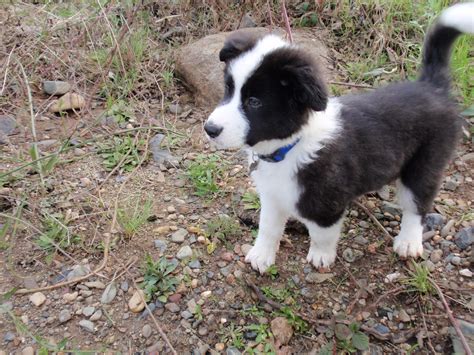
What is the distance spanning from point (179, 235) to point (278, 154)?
89 cm

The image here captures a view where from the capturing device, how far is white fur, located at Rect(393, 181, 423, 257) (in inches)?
100.0

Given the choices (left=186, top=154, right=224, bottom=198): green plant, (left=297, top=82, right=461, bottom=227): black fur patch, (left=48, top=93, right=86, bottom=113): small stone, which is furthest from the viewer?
(left=48, top=93, right=86, bottom=113): small stone

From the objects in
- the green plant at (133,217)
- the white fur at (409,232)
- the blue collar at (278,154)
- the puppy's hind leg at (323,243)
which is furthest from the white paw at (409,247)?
the green plant at (133,217)

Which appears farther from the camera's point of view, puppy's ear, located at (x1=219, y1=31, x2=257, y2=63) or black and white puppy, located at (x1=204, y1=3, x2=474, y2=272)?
puppy's ear, located at (x1=219, y1=31, x2=257, y2=63)

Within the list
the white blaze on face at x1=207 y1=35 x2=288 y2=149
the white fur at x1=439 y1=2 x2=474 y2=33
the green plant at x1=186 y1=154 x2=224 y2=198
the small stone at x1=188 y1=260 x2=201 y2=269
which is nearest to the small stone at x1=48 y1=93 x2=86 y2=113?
the green plant at x1=186 y1=154 x2=224 y2=198

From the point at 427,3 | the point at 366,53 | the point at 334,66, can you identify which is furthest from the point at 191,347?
the point at 427,3

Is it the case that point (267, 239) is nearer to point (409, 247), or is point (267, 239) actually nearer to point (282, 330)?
point (282, 330)

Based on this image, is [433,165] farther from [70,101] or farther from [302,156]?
[70,101]

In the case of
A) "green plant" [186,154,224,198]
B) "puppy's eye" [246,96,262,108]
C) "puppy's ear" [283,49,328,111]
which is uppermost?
"puppy's ear" [283,49,328,111]

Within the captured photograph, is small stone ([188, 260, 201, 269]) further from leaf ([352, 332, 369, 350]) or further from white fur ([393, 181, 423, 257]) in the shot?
white fur ([393, 181, 423, 257])

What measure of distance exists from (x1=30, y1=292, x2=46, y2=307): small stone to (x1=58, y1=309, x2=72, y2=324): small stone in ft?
0.42

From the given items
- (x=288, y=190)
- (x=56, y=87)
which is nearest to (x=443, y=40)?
(x=288, y=190)

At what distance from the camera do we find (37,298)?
2.33m

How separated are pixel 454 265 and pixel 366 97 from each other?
1.05 meters
